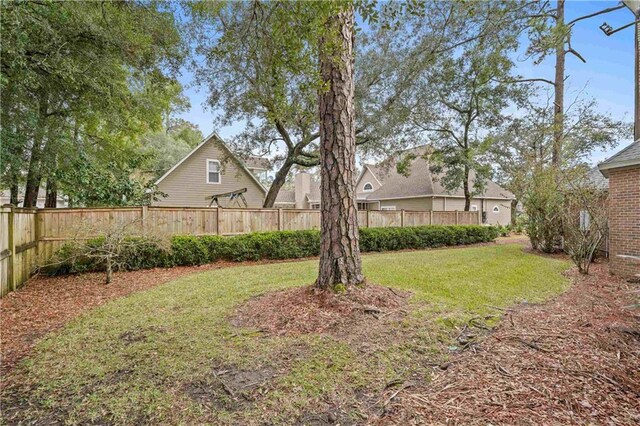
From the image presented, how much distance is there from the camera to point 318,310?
3.89 meters

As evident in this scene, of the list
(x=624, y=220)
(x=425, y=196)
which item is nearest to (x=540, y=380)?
(x=624, y=220)

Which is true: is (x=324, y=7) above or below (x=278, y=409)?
above

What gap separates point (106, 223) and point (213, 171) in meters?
9.89

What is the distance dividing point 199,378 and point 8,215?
526 centimetres

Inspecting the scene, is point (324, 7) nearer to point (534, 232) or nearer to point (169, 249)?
point (169, 249)

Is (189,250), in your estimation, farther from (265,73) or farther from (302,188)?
(302,188)

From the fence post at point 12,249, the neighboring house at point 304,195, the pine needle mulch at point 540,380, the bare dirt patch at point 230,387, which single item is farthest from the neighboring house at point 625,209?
the neighboring house at point 304,195

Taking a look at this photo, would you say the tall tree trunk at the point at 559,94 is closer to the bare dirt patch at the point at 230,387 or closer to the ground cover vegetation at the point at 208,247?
the ground cover vegetation at the point at 208,247

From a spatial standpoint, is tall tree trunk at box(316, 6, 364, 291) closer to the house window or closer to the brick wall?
the brick wall

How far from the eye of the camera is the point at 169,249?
25.3 feet

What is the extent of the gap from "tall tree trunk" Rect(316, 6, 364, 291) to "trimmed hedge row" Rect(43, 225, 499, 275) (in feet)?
17.3

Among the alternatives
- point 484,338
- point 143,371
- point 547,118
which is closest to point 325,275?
point 484,338

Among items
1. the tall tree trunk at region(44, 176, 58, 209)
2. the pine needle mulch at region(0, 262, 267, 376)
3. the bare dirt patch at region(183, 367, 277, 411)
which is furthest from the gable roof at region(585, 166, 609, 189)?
the tall tree trunk at region(44, 176, 58, 209)

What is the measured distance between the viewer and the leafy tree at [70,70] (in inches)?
238
